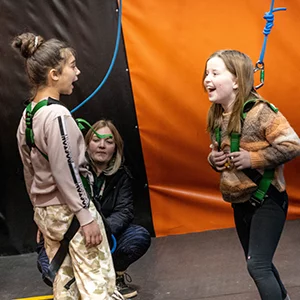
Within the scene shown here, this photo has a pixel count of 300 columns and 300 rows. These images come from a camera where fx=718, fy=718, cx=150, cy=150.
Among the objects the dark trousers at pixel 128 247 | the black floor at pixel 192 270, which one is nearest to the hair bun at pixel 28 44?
the dark trousers at pixel 128 247

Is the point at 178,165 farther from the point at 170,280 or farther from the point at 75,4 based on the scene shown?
the point at 75,4

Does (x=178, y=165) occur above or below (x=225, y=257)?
above

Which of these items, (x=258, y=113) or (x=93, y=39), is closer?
(x=258, y=113)

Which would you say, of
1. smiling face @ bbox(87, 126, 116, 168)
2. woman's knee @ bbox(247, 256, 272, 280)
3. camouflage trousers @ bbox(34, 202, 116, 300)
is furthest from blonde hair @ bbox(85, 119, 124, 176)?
woman's knee @ bbox(247, 256, 272, 280)

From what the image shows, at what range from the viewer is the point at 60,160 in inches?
125

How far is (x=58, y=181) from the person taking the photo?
3.19 meters

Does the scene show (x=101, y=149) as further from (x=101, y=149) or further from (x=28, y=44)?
(x=28, y=44)

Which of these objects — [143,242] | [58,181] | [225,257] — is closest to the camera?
[58,181]

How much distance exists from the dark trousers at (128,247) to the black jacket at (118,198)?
62 mm

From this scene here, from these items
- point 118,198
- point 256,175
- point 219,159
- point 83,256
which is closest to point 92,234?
point 83,256

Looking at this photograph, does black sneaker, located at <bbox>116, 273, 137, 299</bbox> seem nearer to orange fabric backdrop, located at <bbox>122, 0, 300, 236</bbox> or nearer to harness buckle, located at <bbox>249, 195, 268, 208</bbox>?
orange fabric backdrop, located at <bbox>122, 0, 300, 236</bbox>

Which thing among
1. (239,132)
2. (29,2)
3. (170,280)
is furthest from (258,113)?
(29,2)

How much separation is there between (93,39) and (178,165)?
1.06m

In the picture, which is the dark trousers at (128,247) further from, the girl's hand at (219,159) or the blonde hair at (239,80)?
the blonde hair at (239,80)
